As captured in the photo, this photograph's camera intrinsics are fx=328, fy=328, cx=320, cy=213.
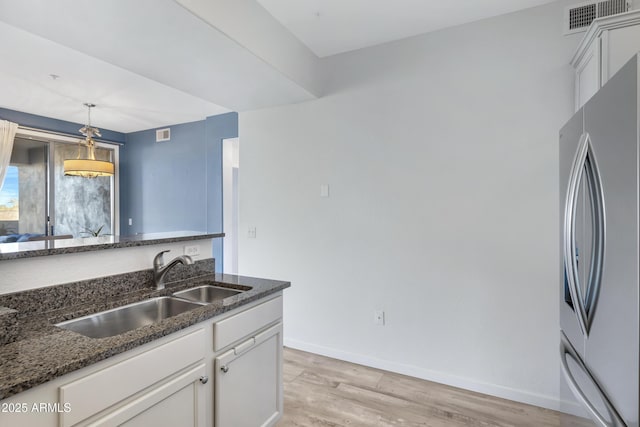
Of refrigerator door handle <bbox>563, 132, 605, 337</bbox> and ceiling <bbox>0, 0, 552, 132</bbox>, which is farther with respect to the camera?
ceiling <bbox>0, 0, 552, 132</bbox>

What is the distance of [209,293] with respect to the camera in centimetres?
195

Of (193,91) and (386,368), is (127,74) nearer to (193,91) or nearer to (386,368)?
(193,91)

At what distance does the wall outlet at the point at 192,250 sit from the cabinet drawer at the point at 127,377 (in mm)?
776

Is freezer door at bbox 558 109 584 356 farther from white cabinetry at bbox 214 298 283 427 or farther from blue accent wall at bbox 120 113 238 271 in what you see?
blue accent wall at bbox 120 113 238 271

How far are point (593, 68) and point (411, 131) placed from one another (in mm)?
1157

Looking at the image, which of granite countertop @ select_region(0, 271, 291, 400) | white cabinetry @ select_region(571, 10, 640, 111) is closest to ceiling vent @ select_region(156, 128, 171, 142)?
granite countertop @ select_region(0, 271, 291, 400)

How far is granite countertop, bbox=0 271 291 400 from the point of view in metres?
0.87

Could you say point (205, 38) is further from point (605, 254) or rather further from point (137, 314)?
point (605, 254)

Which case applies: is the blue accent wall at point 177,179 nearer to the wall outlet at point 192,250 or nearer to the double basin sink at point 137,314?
the wall outlet at point 192,250

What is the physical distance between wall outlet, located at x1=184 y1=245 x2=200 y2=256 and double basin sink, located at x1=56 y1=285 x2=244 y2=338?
25 centimetres

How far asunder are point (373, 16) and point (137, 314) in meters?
2.47

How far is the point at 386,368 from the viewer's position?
2748mm

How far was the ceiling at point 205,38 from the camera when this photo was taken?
1773mm

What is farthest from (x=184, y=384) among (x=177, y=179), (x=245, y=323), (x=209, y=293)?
(x=177, y=179)
